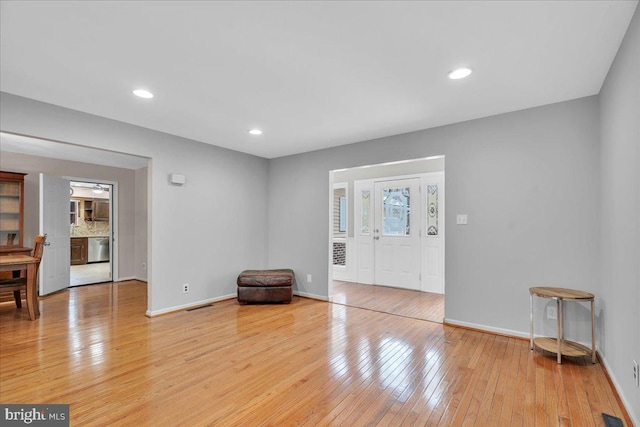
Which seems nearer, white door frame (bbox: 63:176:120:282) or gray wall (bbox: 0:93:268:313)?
gray wall (bbox: 0:93:268:313)

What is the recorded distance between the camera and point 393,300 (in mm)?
4816

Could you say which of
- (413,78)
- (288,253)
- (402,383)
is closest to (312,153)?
→ (288,253)

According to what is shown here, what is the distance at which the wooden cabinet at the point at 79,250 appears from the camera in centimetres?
869

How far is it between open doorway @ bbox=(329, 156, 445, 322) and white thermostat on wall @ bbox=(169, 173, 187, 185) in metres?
2.26

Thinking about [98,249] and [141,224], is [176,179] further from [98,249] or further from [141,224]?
[98,249]

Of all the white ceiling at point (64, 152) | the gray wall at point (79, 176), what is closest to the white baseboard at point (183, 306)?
the white ceiling at point (64, 152)

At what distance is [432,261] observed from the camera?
5.37m

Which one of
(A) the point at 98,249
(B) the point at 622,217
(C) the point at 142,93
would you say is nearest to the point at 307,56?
(C) the point at 142,93

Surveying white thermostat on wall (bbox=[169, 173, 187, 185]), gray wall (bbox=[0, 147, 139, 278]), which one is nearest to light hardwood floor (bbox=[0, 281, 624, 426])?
white thermostat on wall (bbox=[169, 173, 187, 185])

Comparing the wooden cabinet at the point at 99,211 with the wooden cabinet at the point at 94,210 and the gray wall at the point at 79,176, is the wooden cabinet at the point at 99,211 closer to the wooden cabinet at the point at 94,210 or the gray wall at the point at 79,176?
the wooden cabinet at the point at 94,210

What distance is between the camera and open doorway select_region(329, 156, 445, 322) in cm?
526

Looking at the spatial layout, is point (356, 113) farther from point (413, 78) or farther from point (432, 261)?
point (432, 261)

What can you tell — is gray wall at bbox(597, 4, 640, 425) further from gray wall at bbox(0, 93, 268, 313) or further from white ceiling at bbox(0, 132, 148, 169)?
white ceiling at bbox(0, 132, 148, 169)

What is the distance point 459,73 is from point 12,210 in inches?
272
